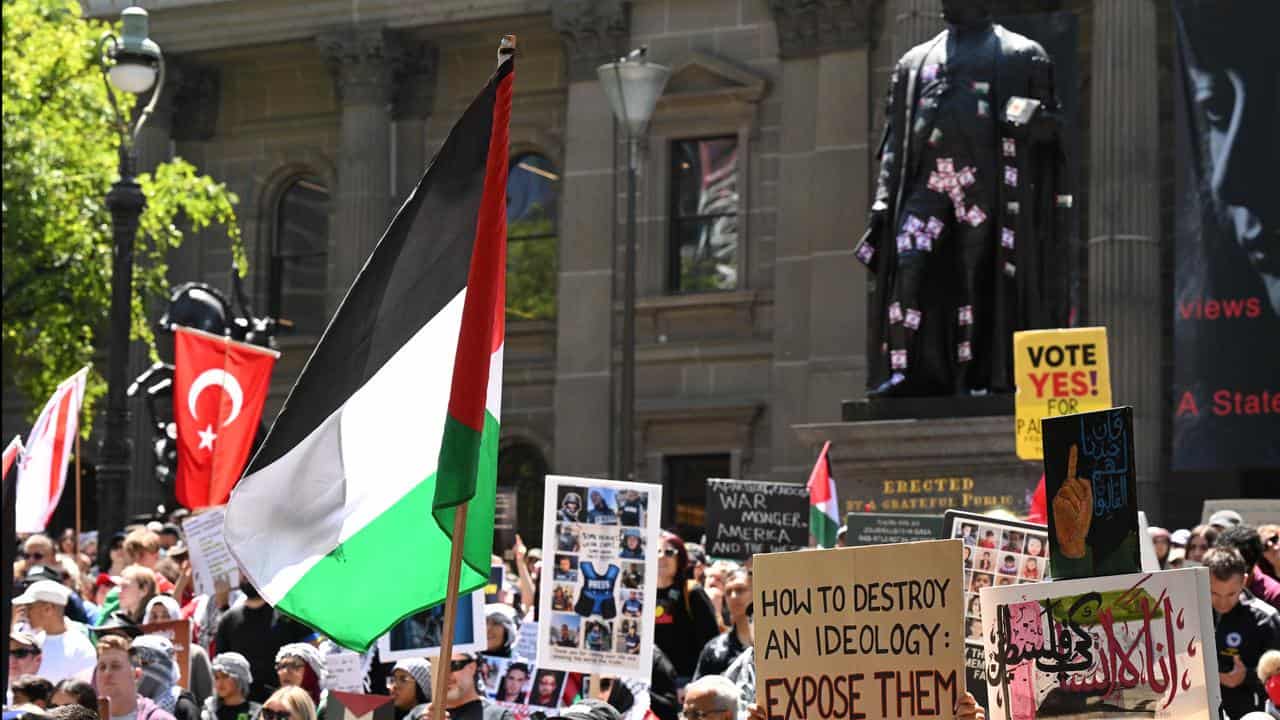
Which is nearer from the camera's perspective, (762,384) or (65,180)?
(65,180)

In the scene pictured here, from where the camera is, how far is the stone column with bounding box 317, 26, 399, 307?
113ft

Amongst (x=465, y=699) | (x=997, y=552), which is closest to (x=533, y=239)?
(x=465, y=699)

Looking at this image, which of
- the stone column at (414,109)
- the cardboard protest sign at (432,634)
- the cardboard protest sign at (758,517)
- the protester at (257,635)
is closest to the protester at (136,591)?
the protester at (257,635)

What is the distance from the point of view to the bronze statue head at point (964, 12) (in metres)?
13.4

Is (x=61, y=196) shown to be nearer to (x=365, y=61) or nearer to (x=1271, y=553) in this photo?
(x=365, y=61)

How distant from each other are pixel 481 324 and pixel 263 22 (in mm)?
30451

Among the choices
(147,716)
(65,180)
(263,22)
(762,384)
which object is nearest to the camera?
(147,716)

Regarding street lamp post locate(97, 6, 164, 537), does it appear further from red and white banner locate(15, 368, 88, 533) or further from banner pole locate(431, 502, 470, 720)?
banner pole locate(431, 502, 470, 720)

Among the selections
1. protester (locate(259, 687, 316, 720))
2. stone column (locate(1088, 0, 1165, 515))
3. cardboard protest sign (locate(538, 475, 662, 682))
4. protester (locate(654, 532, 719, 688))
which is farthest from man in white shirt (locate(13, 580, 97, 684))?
stone column (locate(1088, 0, 1165, 515))

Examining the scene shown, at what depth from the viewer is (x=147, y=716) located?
9656mm

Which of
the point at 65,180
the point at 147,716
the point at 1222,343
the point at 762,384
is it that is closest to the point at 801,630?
the point at 147,716

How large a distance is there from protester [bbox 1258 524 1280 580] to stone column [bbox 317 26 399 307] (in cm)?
2423

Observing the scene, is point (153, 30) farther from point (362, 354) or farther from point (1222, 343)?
point (362, 354)

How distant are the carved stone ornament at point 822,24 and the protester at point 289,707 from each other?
75.1ft
